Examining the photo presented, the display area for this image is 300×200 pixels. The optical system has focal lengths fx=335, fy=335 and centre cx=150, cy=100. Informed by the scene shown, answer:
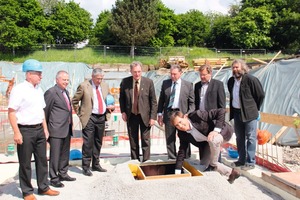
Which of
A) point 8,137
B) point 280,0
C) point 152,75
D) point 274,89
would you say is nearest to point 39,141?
point 8,137

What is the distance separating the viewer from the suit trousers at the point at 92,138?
4824 mm

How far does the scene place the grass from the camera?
26266 millimetres

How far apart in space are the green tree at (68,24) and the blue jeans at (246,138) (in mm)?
30159

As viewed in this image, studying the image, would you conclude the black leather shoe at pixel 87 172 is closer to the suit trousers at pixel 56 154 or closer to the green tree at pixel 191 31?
the suit trousers at pixel 56 154

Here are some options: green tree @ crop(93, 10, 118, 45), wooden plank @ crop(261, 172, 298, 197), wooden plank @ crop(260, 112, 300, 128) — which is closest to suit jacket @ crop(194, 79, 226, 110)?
wooden plank @ crop(261, 172, 298, 197)

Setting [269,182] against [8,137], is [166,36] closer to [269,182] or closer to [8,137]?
[8,137]

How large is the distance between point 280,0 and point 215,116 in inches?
1236

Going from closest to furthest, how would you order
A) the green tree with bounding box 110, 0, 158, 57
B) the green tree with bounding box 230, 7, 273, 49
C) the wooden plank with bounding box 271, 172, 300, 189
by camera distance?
the wooden plank with bounding box 271, 172, 300, 189 → the green tree with bounding box 110, 0, 158, 57 → the green tree with bounding box 230, 7, 273, 49

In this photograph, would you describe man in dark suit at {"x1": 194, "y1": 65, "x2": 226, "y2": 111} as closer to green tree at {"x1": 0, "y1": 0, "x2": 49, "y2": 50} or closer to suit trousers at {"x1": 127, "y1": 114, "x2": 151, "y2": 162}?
suit trousers at {"x1": 127, "y1": 114, "x2": 151, "y2": 162}

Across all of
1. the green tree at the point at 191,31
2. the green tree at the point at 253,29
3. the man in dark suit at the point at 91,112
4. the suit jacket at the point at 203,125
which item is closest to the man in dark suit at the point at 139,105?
the man in dark suit at the point at 91,112

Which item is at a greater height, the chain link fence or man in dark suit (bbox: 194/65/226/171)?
the chain link fence

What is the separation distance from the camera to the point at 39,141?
12.6 ft

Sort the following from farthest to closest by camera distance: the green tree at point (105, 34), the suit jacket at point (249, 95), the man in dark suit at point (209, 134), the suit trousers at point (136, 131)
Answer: the green tree at point (105, 34)
the suit trousers at point (136, 131)
the suit jacket at point (249, 95)
the man in dark suit at point (209, 134)

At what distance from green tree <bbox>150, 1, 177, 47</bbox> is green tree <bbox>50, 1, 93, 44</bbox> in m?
7.51
